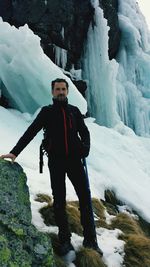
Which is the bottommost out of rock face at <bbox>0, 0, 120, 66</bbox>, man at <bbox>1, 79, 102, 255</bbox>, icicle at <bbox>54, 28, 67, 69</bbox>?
man at <bbox>1, 79, 102, 255</bbox>

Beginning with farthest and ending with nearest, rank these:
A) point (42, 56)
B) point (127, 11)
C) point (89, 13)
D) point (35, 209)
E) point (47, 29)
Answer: point (127, 11) < point (89, 13) < point (47, 29) < point (42, 56) < point (35, 209)

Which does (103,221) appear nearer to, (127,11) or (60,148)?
(60,148)

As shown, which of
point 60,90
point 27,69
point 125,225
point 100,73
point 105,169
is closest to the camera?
point 60,90

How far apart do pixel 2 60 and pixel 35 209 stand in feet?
32.6

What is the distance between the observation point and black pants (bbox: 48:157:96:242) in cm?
617

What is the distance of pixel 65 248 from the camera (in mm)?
6141

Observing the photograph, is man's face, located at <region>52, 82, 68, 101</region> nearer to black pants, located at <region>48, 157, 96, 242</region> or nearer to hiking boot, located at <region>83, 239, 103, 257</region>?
black pants, located at <region>48, 157, 96, 242</region>

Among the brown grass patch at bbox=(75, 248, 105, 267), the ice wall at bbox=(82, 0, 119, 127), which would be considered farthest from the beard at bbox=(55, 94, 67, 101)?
the ice wall at bbox=(82, 0, 119, 127)

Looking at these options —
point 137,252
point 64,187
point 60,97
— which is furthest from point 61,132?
point 137,252

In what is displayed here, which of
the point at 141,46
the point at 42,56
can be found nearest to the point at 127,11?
the point at 141,46

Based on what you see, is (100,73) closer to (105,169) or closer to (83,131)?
(105,169)

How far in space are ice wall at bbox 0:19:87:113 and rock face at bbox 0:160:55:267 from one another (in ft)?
34.0

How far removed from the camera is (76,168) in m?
6.23

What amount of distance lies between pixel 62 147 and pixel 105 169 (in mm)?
6754
